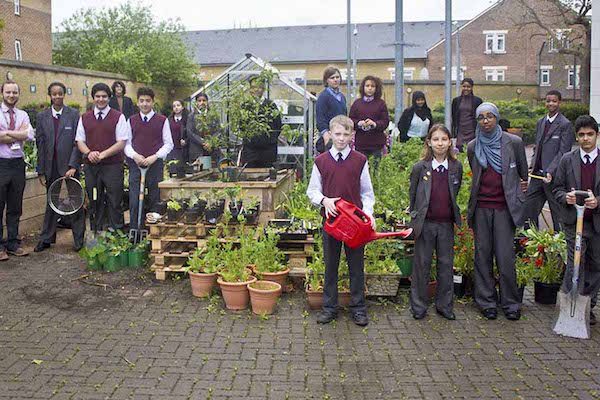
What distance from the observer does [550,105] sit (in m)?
8.55

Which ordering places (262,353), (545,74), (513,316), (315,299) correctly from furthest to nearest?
(545,74)
(315,299)
(513,316)
(262,353)

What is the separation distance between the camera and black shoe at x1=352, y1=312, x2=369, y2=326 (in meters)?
6.19

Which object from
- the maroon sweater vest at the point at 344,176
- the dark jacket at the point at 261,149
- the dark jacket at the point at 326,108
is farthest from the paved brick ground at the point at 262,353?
the dark jacket at the point at 261,149

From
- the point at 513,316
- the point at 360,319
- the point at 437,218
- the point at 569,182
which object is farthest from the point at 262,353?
the point at 569,182

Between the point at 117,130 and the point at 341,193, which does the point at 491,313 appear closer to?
the point at 341,193

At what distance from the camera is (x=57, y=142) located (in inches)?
356

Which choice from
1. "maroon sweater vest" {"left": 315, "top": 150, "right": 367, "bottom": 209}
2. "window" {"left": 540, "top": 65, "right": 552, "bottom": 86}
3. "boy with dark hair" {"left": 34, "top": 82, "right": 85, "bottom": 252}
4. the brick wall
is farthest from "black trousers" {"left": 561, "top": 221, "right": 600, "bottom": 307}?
"window" {"left": 540, "top": 65, "right": 552, "bottom": 86}

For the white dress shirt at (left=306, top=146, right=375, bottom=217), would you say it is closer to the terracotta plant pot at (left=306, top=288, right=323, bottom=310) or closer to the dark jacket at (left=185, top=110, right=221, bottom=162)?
the terracotta plant pot at (left=306, top=288, right=323, bottom=310)

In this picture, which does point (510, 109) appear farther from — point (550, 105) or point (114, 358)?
point (114, 358)

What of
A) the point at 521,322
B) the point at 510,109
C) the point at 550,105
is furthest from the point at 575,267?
the point at 510,109

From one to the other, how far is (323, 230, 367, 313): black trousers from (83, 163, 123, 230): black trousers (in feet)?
11.6

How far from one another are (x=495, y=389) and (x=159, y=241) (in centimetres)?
417

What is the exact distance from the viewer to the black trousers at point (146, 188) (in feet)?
28.7

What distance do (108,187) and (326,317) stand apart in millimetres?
3817
